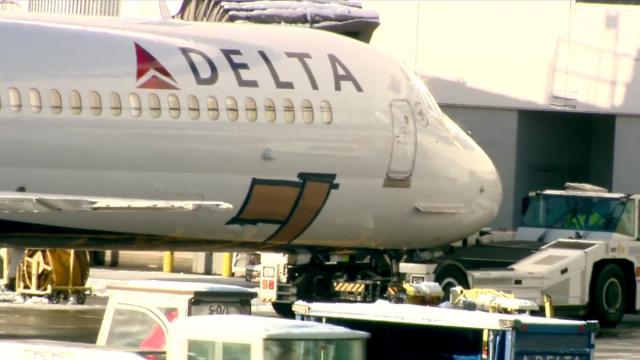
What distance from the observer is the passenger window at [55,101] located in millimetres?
20875

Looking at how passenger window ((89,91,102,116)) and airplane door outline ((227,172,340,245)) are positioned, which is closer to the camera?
passenger window ((89,91,102,116))

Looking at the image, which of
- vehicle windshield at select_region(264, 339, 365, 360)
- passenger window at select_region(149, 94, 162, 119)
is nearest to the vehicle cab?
passenger window at select_region(149, 94, 162, 119)

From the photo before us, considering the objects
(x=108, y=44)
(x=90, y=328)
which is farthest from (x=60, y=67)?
(x=90, y=328)

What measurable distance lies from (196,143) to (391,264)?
548 cm

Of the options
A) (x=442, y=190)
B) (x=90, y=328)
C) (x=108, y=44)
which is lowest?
(x=90, y=328)

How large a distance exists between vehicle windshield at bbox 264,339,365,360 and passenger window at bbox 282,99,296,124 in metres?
12.3

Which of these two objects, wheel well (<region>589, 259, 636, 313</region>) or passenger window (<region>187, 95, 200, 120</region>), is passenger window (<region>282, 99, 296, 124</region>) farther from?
wheel well (<region>589, 259, 636, 313</region>)

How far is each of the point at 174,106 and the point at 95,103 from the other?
1.33 metres

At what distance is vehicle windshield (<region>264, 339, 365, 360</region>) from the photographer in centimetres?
1128

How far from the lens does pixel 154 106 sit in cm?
2214

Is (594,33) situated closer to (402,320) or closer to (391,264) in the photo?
(391,264)

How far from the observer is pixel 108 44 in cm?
2183

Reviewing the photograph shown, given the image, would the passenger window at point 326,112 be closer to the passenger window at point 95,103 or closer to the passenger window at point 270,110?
the passenger window at point 270,110

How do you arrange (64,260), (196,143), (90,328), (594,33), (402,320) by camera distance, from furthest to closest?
(594,33) → (64,260) → (90,328) → (196,143) → (402,320)
